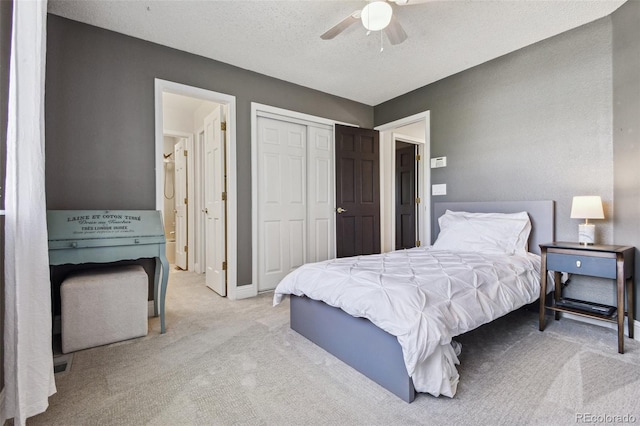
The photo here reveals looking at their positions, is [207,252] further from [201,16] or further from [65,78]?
[201,16]

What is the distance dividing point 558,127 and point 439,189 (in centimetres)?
132

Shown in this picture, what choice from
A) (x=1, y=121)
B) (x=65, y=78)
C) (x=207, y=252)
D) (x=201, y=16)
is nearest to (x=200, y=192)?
(x=207, y=252)

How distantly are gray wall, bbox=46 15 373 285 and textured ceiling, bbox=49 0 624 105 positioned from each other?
145 millimetres

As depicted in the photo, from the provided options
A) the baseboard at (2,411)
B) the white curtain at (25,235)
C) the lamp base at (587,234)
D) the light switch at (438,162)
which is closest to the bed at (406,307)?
the lamp base at (587,234)

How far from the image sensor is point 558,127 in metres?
2.81

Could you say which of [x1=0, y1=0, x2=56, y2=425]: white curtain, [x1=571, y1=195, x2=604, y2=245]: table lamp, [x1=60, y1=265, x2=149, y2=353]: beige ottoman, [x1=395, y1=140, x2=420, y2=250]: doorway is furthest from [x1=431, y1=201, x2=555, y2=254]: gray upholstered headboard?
[x1=0, y1=0, x2=56, y2=425]: white curtain

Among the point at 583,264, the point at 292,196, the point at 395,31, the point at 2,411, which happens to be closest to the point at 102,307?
the point at 2,411

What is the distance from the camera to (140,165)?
2.80 meters

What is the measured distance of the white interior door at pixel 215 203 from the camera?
137 inches

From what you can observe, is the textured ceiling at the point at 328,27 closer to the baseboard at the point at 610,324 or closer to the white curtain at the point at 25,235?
the white curtain at the point at 25,235

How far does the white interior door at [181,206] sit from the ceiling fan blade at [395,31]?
12.5 ft

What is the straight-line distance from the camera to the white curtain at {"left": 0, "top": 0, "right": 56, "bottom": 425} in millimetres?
1318

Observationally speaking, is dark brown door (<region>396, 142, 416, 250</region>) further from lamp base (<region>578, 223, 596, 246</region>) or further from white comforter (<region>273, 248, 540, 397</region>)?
lamp base (<region>578, 223, 596, 246</region>)

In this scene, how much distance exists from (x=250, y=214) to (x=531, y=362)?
2822 millimetres
